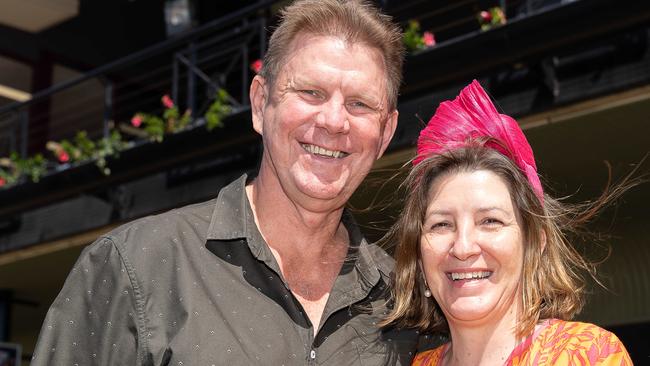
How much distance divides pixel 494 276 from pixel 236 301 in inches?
27.5

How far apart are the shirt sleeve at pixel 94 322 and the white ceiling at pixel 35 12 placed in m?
10.3

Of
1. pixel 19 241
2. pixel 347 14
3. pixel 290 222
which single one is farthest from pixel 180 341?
pixel 19 241

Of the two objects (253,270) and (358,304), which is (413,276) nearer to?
(358,304)

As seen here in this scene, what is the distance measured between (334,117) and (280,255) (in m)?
0.45

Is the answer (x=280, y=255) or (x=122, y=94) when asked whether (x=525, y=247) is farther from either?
(x=122, y=94)

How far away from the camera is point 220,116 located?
26.7ft

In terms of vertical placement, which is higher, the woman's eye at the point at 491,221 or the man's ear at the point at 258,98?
the man's ear at the point at 258,98

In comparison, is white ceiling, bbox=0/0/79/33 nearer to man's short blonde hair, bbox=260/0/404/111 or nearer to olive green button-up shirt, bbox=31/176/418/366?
man's short blonde hair, bbox=260/0/404/111

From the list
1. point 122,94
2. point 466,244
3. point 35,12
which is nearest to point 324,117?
point 466,244

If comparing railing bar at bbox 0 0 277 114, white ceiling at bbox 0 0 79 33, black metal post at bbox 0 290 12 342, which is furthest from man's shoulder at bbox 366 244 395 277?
black metal post at bbox 0 290 12 342

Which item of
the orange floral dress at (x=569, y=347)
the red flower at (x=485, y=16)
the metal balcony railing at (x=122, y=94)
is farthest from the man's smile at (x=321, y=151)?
the metal balcony railing at (x=122, y=94)

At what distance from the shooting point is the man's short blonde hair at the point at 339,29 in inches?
107

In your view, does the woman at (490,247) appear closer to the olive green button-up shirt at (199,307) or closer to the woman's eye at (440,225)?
the woman's eye at (440,225)

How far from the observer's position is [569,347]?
7.56 feet
